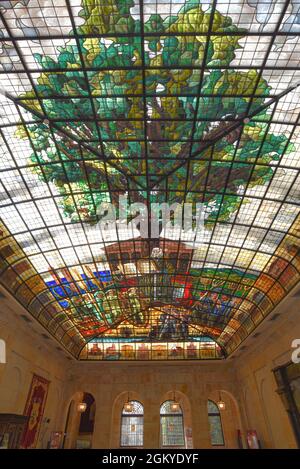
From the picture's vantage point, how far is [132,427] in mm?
36344

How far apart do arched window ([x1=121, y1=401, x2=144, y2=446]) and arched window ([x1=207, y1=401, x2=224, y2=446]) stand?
8.42 meters

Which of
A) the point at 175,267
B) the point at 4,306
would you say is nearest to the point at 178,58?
the point at 175,267

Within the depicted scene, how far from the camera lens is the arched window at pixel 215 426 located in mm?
35719

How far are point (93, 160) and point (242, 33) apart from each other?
824 centimetres

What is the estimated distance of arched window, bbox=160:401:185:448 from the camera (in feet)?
119

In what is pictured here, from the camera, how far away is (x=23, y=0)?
9.16 metres

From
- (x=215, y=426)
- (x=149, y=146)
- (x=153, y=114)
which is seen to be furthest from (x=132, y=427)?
(x=153, y=114)

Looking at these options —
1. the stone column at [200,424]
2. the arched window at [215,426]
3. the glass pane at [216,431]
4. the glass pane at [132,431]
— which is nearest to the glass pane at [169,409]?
the glass pane at [132,431]

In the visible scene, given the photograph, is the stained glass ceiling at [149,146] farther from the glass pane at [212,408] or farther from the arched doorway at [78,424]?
the glass pane at [212,408]

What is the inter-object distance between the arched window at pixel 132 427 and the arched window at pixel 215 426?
842 centimetres

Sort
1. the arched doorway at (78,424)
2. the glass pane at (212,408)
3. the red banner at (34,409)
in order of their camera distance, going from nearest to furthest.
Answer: the red banner at (34,409), the arched doorway at (78,424), the glass pane at (212,408)

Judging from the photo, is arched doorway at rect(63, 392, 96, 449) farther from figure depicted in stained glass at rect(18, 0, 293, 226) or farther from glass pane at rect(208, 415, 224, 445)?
figure depicted in stained glass at rect(18, 0, 293, 226)

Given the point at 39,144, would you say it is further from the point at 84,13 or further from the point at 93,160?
the point at 84,13

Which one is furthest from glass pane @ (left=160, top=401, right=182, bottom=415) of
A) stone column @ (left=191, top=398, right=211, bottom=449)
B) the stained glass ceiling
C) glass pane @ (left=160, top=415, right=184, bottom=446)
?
the stained glass ceiling
